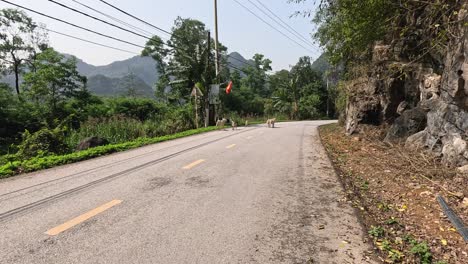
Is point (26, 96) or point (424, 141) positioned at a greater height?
point (26, 96)

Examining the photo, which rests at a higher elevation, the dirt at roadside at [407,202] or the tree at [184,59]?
the tree at [184,59]

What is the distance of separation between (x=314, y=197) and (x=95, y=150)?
26.7ft

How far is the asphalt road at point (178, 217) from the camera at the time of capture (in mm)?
3396

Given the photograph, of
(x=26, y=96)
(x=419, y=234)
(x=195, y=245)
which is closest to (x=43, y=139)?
(x=195, y=245)

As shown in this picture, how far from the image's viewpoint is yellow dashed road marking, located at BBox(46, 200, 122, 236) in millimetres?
3890

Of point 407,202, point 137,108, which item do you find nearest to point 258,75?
point 137,108

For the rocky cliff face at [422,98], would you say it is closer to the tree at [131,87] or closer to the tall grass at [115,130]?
the tall grass at [115,130]

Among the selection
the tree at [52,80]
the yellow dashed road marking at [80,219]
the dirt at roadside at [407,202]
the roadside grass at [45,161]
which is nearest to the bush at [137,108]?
the tree at [52,80]

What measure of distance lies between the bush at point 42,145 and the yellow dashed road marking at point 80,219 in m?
6.91

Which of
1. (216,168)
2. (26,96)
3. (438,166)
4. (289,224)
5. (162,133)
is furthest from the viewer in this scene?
(26,96)

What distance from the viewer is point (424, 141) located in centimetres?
825

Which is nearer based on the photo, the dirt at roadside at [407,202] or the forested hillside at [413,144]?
the dirt at roadside at [407,202]

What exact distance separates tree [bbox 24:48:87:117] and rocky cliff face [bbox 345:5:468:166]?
72.1 ft

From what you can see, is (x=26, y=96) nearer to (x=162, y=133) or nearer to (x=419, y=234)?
(x=162, y=133)
